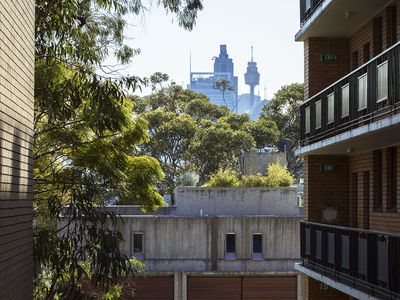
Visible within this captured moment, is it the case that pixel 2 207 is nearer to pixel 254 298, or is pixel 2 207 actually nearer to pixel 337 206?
pixel 337 206

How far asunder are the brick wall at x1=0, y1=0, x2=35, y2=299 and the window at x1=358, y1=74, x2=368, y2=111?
17.4 ft

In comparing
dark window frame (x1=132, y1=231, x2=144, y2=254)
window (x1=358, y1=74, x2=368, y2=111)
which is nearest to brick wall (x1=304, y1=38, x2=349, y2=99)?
window (x1=358, y1=74, x2=368, y2=111)

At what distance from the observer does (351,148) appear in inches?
734

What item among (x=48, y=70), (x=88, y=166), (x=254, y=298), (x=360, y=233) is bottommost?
(x=254, y=298)

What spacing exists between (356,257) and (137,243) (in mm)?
22795

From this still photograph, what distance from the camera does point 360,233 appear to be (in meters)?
A: 15.5

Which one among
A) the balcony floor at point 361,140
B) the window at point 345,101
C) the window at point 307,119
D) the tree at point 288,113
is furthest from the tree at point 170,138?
the window at point 345,101

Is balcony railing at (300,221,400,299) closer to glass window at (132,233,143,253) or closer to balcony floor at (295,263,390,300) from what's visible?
balcony floor at (295,263,390,300)

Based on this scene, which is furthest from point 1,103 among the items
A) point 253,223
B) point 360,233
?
point 253,223

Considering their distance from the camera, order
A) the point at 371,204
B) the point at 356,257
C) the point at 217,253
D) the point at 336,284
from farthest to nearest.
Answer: the point at 217,253 < the point at 371,204 < the point at 336,284 < the point at 356,257

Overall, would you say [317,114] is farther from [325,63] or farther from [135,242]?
[135,242]

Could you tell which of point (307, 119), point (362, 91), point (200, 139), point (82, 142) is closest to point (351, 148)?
point (307, 119)

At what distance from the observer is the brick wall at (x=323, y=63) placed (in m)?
21.1

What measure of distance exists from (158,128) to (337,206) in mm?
45126
